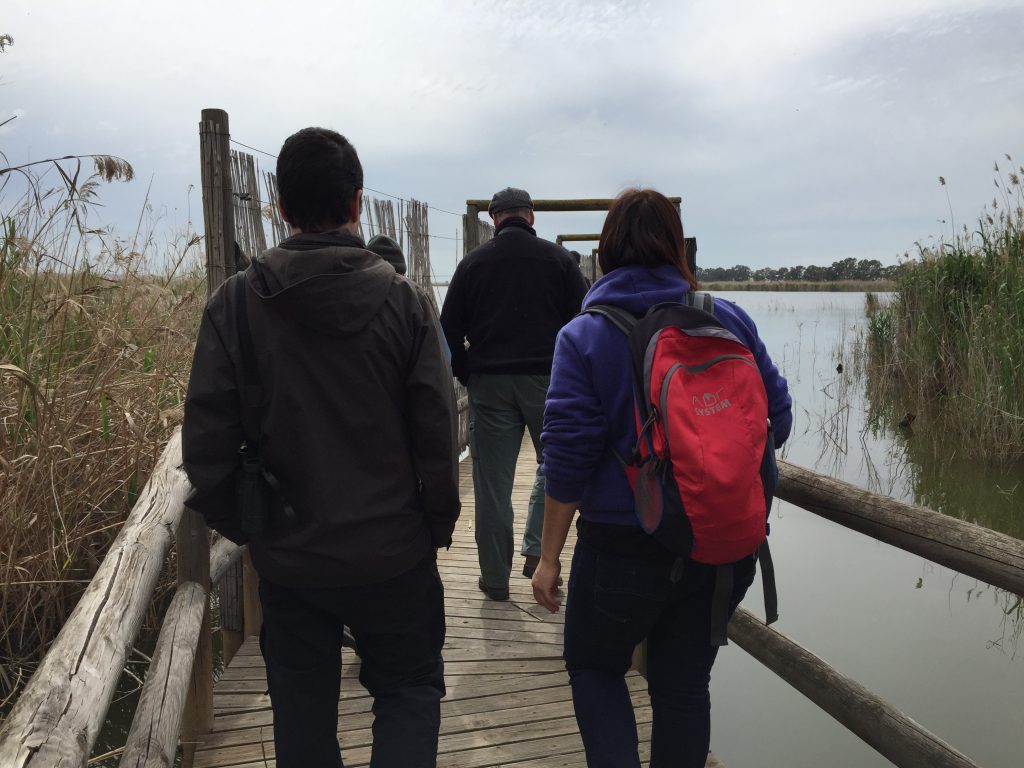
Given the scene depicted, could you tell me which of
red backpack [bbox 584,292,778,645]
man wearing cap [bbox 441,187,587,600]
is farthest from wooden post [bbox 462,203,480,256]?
red backpack [bbox 584,292,778,645]

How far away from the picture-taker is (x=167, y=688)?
81.0 inches

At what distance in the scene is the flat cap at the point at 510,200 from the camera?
3.58 m

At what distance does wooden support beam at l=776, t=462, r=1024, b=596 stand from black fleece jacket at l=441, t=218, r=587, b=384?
129cm

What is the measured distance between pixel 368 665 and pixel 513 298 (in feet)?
6.54

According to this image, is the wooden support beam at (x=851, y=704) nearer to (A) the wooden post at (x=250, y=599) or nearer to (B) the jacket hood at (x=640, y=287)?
(B) the jacket hood at (x=640, y=287)

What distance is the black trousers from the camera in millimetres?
1707

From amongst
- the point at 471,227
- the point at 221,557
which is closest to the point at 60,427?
the point at 221,557

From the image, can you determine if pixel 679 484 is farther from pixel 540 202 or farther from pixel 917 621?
pixel 540 202

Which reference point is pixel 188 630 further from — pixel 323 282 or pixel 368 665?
pixel 323 282

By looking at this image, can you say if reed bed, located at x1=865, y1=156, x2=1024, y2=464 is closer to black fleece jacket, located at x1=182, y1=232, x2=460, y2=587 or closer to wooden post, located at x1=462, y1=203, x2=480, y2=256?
wooden post, located at x1=462, y1=203, x2=480, y2=256

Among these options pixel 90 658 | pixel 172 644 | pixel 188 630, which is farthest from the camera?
pixel 188 630

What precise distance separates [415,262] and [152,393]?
8.58ft

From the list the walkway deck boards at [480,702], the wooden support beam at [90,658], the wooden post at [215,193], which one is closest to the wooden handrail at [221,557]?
the walkway deck boards at [480,702]

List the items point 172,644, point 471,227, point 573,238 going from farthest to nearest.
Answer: point 573,238 → point 471,227 → point 172,644
